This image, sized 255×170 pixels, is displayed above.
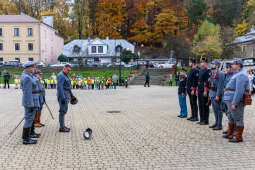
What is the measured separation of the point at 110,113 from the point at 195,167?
6976 mm

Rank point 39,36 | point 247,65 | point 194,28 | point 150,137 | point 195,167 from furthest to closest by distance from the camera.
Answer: point 194,28, point 39,36, point 247,65, point 150,137, point 195,167

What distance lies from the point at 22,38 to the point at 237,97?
59.0 m

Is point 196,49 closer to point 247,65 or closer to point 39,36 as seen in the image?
point 247,65

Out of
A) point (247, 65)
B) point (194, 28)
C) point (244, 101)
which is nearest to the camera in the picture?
point (244, 101)

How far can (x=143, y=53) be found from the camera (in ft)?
238

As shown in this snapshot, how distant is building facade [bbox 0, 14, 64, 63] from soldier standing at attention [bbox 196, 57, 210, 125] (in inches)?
2143

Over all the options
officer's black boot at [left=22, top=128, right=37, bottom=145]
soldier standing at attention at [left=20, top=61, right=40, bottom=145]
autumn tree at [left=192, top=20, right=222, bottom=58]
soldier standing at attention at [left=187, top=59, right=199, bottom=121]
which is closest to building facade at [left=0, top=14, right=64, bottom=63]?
autumn tree at [left=192, top=20, right=222, bottom=58]

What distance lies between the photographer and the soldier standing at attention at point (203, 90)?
8.95m

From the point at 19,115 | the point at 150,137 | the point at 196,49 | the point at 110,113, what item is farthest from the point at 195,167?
the point at 196,49

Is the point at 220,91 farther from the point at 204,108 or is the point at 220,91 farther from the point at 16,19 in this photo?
the point at 16,19

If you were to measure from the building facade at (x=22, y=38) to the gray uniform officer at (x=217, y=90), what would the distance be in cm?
5506

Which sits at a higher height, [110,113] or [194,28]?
[194,28]

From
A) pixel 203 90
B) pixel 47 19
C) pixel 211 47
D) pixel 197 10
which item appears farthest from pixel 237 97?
pixel 197 10

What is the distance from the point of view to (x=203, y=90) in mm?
9117
